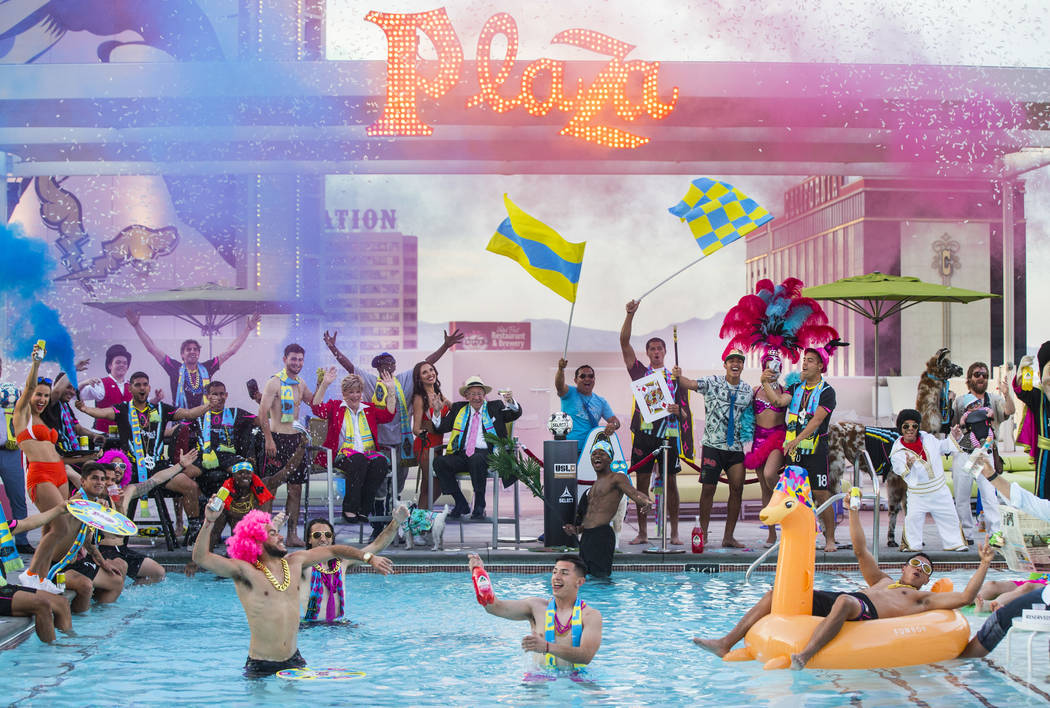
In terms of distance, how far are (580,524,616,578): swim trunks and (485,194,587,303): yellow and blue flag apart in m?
2.45

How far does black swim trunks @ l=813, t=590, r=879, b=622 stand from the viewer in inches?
247

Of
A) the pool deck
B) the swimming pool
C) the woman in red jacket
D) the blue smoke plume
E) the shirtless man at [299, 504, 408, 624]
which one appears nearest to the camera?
the swimming pool

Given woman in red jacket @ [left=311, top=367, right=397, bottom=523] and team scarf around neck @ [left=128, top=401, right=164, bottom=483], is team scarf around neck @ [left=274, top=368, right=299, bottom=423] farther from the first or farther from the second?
team scarf around neck @ [left=128, top=401, right=164, bottom=483]

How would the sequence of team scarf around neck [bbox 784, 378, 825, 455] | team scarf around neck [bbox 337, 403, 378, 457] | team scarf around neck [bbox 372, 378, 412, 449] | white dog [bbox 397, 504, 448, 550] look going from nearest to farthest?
team scarf around neck [bbox 784, 378, 825, 455] < white dog [bbox 397, 504, 448, 550] < team scarf around neck [bbox 337, 403, 378, 457] < team scarf around neck [bbox 372, 378, 412, 449]

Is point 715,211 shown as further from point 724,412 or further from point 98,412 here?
point 98,412

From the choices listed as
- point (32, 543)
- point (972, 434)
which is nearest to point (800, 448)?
point (972, 434)

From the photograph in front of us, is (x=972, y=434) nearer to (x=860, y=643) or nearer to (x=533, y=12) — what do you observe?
(x=860, y=643)

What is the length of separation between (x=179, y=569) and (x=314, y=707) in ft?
13.7

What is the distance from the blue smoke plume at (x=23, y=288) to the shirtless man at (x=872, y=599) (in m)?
10.2

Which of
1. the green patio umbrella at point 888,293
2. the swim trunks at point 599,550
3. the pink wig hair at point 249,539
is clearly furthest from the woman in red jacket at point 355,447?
the green patio umbrella at point 888,293

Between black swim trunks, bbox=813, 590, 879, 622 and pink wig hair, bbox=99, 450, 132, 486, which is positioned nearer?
black swim trunks, bbox=813, 590, 879, 622

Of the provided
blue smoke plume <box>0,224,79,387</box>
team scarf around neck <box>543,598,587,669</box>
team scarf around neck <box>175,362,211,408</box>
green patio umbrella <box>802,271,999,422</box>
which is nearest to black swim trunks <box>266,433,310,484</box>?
team scarf around neck <box>175,362,211,408</box>

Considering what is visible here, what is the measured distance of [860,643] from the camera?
20.0 feet

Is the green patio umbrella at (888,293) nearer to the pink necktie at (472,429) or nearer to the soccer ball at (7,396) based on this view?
the pink necktie at (472,429)
